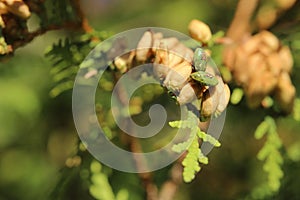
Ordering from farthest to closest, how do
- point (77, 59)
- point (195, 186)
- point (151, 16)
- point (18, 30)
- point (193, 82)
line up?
point (151, 16) < point (195, 186) < point (77, 59) < point (18, 30) < point (193, 82)

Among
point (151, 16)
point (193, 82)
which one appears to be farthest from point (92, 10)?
point (193, 82)

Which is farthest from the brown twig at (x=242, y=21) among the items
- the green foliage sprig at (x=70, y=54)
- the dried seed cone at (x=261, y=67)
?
the green foliage sprig at (x=70, y=54)

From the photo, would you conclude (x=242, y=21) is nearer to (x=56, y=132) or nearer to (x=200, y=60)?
(x=200, y=60)

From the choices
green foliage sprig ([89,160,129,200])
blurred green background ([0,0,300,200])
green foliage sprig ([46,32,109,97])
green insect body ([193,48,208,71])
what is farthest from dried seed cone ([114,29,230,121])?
blurred green background ([0,0,300,200])

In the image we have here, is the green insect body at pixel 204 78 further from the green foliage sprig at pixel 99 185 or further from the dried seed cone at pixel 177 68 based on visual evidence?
the green foliage sprig at pixel 99 185

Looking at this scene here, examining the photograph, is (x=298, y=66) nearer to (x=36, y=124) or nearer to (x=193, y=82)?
(x=193, y=82)

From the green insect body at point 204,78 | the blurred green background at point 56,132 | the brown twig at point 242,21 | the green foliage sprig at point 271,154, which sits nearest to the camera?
the green insect body at point 204,78

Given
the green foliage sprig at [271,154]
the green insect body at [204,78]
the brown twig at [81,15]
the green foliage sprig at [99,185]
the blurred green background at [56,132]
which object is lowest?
the blurred green background at [56,132]

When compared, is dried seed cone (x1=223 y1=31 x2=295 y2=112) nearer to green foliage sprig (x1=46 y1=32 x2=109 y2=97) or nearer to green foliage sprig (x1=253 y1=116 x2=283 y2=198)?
green foliage sprig (x1=253 y1=116 x2=283 y2=198)
